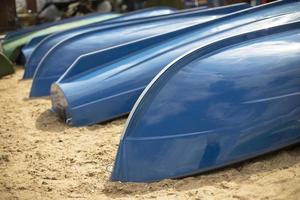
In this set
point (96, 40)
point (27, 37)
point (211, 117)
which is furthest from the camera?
point (27, 37)

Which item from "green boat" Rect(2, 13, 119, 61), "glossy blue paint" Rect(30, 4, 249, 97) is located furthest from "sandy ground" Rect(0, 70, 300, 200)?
"green boat" Rect(2, 13, 119, 61)

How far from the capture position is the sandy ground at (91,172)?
3.05 metres

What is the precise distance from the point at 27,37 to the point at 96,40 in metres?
3.77

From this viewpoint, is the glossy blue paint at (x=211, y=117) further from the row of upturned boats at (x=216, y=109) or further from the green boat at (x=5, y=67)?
the green boat at (x=5, y=67)

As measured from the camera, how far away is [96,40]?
→ 693cm

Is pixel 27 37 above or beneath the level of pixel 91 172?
above

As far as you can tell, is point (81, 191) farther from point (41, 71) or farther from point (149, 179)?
point (41, 71)

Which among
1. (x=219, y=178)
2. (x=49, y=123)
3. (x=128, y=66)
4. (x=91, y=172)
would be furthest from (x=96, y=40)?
(x=219, y=178)

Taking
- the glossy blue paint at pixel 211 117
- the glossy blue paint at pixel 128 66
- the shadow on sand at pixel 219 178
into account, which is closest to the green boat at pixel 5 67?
the glossy blue paint at pixel 128 66

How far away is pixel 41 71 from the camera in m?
6.76

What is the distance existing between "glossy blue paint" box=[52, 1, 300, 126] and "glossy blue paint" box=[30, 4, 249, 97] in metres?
1.05

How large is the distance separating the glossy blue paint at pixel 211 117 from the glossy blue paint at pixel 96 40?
3.14 m

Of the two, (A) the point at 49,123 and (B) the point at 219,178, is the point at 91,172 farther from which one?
(A) the point at 49,123

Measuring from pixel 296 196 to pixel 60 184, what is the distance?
1752mm
